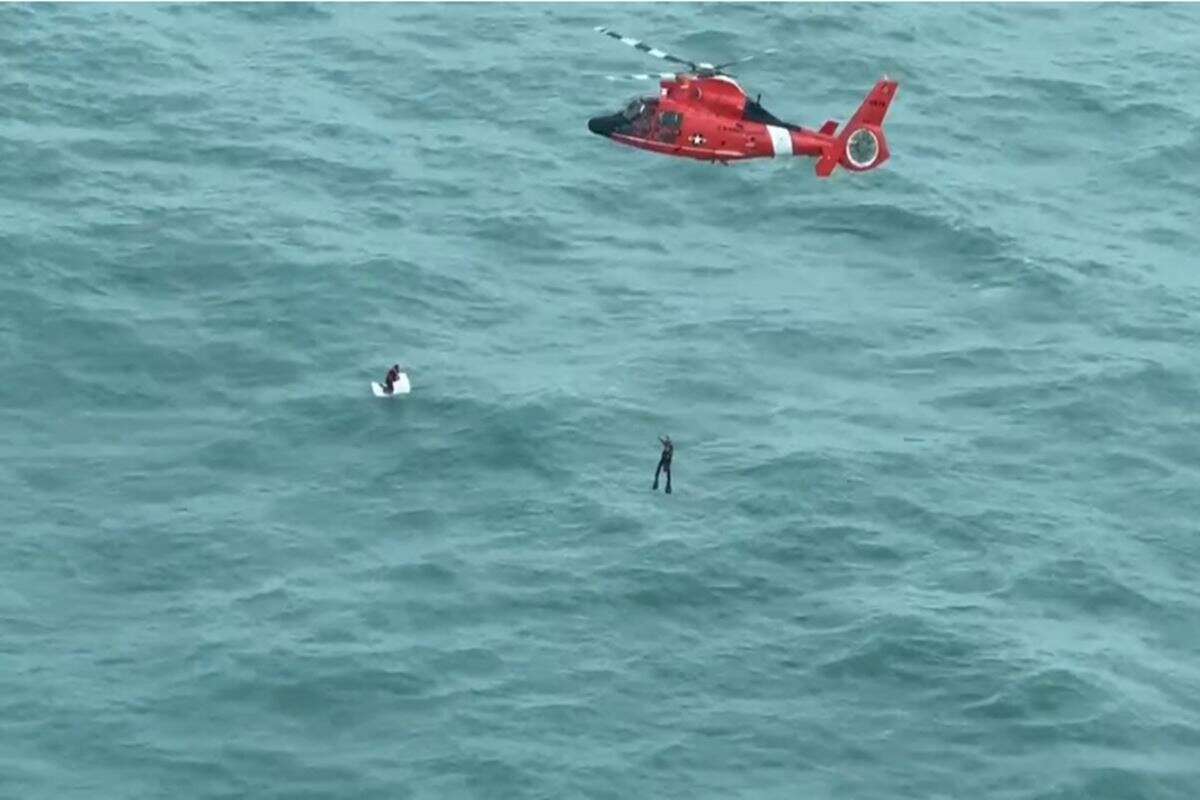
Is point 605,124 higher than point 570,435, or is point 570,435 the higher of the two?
point 605,124

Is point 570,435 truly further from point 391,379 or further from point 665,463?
point 391,379

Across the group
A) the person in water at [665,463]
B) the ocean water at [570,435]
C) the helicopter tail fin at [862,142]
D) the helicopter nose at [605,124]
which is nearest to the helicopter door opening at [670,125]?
the helicopter nose at [605,124]

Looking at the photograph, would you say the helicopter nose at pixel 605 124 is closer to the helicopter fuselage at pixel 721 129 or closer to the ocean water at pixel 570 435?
the helicopter fuselage at pixel 721 129

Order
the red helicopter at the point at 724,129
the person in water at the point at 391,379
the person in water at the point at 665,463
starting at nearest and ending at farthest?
the person in water at the point at 665,463 → the red helicopter at the point at 724,129 → the person in water at the point at 391,379

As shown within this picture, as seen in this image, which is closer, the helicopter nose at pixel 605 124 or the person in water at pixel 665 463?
the person in water at pixel 665 463

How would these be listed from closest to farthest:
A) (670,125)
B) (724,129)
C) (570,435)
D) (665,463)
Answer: (665,463) < (570,435) < (670,125) < (724,129)

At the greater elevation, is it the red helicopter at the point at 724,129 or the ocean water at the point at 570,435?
the red helicopter at the point at 724,129

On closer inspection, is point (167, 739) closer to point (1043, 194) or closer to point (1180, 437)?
point (1180, 437)

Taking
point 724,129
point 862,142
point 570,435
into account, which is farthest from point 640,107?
point 570,435
